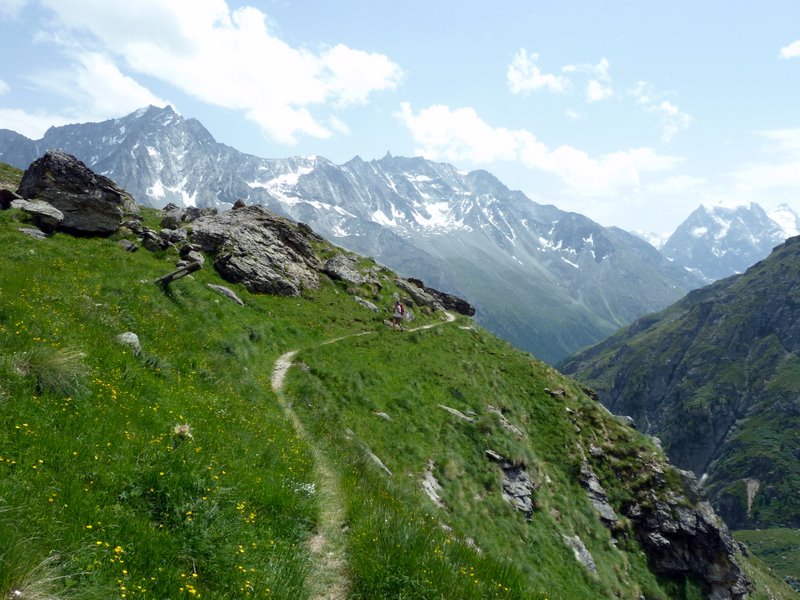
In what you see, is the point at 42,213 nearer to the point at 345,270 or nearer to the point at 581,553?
the point at 345,270

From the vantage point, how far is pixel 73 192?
41.8 m

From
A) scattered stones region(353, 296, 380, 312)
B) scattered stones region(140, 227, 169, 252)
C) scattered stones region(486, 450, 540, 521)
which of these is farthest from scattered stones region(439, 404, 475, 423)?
scattered stones region(140, 227, 169, 252)

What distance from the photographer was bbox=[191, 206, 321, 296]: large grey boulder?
146ft

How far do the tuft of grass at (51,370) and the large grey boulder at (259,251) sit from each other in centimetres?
3264

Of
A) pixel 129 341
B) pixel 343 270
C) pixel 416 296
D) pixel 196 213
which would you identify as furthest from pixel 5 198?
pixel 416 296

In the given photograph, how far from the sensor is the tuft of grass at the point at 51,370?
10352mm

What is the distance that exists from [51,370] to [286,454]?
664 cm

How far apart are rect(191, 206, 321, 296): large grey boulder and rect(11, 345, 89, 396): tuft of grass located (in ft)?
107

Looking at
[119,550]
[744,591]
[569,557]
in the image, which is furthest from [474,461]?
[744,591]

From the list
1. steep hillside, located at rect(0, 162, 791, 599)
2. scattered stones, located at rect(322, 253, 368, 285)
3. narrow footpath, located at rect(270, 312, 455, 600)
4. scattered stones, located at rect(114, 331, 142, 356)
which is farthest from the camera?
scattered stones, located at rect(322, 253, 368, 285)

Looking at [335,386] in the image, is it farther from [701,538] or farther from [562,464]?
[701,538]

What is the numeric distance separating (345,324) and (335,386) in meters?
16.1

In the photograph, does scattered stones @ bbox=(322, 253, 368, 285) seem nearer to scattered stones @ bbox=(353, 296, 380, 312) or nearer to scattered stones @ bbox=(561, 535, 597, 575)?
scattered stones @ bbox=(353, 296, 380, 312)

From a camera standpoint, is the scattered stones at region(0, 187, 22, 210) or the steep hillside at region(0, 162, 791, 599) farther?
the scattered stones at region(0, 187, 22, 210)
